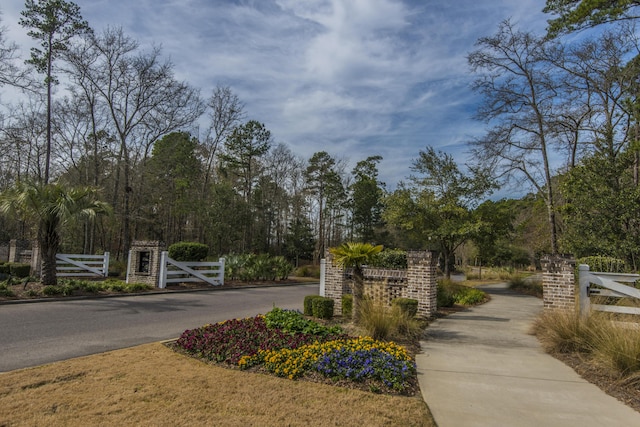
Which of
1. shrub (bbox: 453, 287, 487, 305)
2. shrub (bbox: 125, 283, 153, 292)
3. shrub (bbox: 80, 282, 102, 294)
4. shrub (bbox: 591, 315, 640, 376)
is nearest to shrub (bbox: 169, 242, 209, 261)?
shrub (bbox: 125, 283, 153, 292)

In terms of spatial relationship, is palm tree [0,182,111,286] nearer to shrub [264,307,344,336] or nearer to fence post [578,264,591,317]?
shrub [264,307,344,336]

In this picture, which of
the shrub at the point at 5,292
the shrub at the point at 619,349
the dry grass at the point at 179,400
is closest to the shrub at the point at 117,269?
the shrub at the point at 5,292

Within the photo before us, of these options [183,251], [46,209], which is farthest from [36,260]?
[46,209]

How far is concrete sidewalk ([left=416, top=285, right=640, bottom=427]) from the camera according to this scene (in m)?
3.77

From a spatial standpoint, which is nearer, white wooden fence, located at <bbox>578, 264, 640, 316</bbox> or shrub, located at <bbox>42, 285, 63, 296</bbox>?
white wooden fence, located at <bbox>578, 264, 640, 316</bbox>

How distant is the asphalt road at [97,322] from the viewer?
239 inches

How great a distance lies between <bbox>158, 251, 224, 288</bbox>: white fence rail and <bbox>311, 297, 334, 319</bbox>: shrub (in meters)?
9.74

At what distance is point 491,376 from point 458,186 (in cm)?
1765

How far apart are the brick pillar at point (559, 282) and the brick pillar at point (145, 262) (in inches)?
572

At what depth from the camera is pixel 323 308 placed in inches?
364

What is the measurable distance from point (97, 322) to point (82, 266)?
11.7 meters

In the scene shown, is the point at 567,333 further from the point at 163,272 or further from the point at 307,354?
the point at 163,272

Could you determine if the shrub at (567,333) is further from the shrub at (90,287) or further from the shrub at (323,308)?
the shrub at (90,287)

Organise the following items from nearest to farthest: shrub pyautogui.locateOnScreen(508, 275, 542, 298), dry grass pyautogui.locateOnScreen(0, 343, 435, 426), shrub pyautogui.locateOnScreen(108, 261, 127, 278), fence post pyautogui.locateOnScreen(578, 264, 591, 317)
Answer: dry grass pyautogui.locateOnScreen(0, 343, 435, 426) < fence post pyautogui.locateOnScreen(578, 264, 591, 317) < shrub pyautogui.locateOnScreen(508, 275, 542, 298) < shrub pyautogui.locateOnScreen(108, 261, 127, 278)
